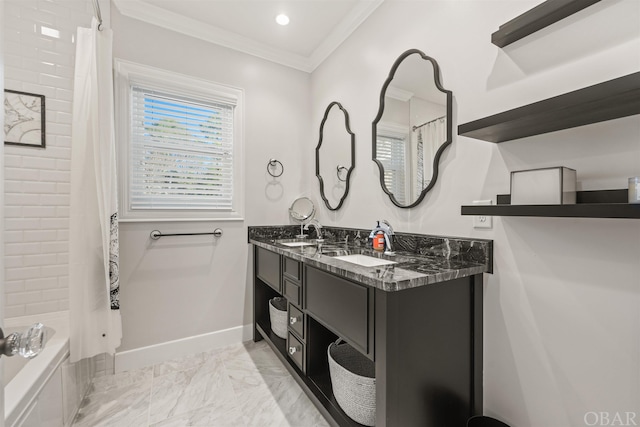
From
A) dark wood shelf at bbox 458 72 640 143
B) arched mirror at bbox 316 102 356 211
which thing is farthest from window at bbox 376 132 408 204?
dark wood shelf at bbox 458 72 640 143

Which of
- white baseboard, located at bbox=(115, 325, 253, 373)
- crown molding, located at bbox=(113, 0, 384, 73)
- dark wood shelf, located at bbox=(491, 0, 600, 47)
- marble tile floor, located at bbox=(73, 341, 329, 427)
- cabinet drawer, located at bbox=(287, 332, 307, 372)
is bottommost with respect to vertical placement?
marble tile floor, located at bbox=(73, 341, 329, 427)

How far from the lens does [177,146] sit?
7.42 feet

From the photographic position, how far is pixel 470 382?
1346mm

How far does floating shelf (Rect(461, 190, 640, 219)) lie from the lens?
83 cm

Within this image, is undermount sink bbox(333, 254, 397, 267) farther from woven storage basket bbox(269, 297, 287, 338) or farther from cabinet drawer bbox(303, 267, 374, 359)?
woven storage basket bbox(269, 297, 287, 338)

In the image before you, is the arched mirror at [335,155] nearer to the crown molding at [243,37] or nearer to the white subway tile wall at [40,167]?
the crown molding at [243,37]

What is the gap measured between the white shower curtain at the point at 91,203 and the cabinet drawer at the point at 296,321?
42.5 inches

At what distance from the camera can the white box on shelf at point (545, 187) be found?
1.02m

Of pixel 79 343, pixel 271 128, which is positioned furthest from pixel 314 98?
pixel 79 343

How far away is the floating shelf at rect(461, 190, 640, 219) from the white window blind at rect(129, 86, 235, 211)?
1.98 m

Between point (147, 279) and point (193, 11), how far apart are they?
208 cm

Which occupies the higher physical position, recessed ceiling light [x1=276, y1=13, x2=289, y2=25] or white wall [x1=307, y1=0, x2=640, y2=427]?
recessed ceiling light [x1=276, y1=13, x2=289, y2=25]

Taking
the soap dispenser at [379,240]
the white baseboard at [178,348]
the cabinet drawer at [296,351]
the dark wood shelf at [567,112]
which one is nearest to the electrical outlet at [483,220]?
the dark wood shelf at [567,112]

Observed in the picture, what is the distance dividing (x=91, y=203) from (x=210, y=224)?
2.76 ft
